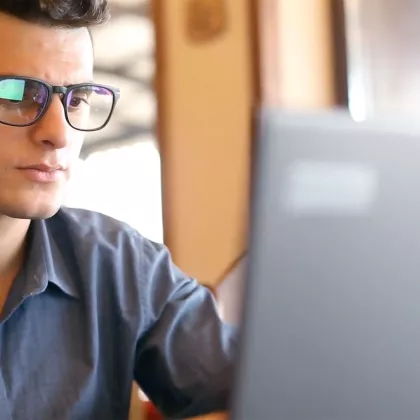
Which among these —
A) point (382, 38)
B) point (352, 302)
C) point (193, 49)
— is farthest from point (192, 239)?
point (352, 302)

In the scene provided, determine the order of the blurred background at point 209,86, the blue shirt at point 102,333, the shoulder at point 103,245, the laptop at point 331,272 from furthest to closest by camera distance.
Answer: the blurred background at point 209,86
the shoulder at point 103,245
the blue shirt at point 102,333
the laptop at point 331,272

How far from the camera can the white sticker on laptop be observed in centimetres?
35

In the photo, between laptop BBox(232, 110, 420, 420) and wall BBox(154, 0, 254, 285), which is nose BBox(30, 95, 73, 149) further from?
wall BBox(154, 0, 254, 285)

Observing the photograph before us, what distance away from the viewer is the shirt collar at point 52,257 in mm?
842

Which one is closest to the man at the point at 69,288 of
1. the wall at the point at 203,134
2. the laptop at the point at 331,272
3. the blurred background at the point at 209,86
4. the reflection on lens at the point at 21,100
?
the reflection on lens at the point at 21,100

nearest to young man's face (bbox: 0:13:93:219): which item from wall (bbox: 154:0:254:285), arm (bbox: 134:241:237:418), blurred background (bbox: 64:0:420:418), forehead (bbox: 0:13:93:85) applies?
forehead (bbox: 0:13:93:85)

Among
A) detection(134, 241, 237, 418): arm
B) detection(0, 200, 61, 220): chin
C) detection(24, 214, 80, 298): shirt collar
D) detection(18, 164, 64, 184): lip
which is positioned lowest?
detection(134, 241, 237, 418): arm

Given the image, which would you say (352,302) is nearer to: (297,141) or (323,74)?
(297,141)

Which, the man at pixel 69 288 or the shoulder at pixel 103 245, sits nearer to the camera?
the man at pixel 69 288

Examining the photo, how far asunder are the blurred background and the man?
1.83 ft

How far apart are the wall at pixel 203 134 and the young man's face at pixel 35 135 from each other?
85cm

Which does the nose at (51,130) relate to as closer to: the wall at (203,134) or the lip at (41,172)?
the lip at (41,172)

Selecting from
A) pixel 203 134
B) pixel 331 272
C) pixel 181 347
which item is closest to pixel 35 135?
pixel 181 347

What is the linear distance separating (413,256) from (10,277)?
627 mm
